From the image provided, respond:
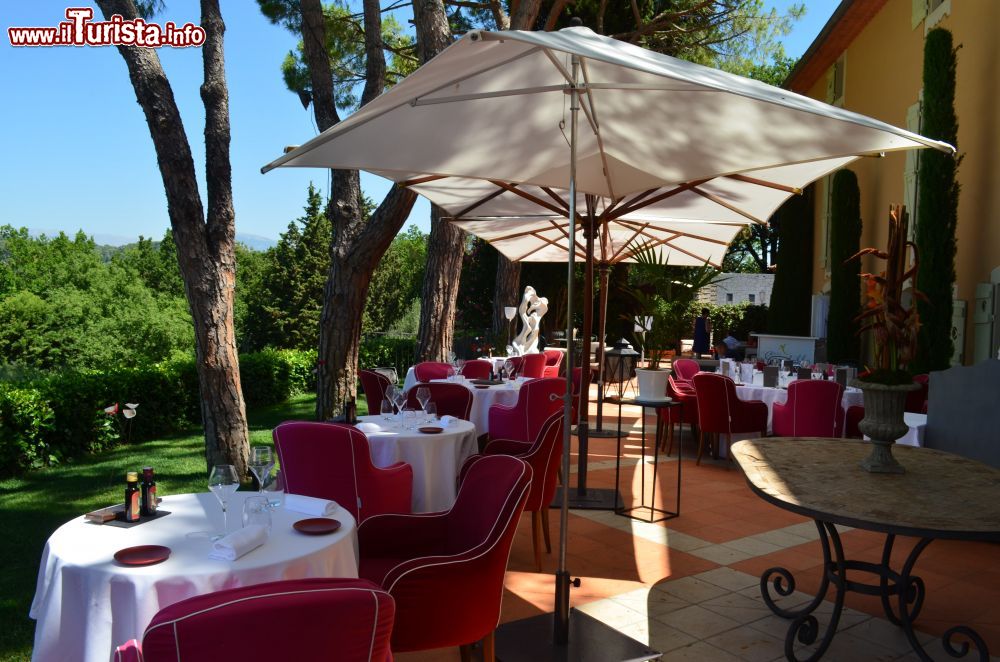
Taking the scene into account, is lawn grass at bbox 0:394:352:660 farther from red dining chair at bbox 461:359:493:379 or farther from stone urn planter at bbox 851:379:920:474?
stone urn planter at bbox 851:379:920:474

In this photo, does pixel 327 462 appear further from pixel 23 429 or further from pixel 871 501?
pixel 23 429

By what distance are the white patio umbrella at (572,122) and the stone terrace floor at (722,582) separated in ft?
2.19

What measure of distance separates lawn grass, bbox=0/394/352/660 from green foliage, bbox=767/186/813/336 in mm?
10940

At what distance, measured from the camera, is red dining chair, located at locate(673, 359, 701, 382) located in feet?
28.2

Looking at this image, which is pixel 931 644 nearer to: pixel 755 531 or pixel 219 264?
pixel 755 531

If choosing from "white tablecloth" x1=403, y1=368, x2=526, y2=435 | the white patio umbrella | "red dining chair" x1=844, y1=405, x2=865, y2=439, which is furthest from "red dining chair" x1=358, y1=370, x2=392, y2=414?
"red dining chair" x1=844, y1=405, x2=865, y2=439

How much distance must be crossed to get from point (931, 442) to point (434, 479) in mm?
3490

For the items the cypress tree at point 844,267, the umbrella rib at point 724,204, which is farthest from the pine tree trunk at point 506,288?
the umbrella rib at point 724,204

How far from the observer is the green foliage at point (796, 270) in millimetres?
15781

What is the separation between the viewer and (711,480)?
6.70 m

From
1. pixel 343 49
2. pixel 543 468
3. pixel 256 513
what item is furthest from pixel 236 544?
pixel 343 49

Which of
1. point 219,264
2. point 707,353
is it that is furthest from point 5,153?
point 219,264

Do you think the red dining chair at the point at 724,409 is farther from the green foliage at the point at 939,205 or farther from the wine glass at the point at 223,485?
the wine glass at the point at 223,485

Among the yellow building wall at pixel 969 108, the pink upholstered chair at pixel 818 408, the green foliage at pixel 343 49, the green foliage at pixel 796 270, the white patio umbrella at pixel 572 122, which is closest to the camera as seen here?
the white patio umbrella at pixel 572 122
